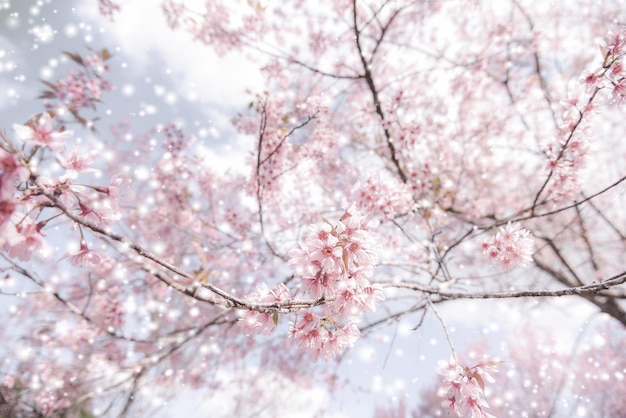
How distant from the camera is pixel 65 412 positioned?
122 inches

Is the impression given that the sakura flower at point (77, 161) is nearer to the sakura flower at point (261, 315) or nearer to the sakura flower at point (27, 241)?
the sakura flower at point (27, 241)

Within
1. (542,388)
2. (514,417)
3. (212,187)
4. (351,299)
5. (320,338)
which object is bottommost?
(320,338)

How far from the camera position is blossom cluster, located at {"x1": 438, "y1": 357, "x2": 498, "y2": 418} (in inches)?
71.2

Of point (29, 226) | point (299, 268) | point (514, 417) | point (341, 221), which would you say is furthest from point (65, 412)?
point (514, 417)

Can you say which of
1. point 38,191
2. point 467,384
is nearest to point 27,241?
point 38,191

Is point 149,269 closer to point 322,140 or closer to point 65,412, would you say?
point 65,412

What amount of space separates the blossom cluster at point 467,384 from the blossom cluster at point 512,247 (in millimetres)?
1098

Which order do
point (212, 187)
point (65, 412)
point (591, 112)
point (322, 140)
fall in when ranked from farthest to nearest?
point (212, 187), point (322, 140), point (65, 412), point (591, 112)

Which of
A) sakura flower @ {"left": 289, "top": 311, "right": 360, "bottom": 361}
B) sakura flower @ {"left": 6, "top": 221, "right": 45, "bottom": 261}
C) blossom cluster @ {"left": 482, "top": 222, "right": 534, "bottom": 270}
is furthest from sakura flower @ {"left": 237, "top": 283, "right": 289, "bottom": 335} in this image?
blossom cluster @ {"left": 482, "top": 222, "right": 534, "bottom": 270}

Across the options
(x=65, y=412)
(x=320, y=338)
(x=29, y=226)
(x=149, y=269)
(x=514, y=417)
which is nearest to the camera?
(x=149, y=269)

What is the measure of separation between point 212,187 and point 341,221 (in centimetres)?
556

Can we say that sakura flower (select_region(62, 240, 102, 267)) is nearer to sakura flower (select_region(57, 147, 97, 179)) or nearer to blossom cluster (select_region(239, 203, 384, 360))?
sakura flower (select_region(57, 147, 97, 179))

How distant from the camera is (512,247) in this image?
8.61 ft

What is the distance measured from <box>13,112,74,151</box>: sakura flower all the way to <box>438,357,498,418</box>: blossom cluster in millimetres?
2211
